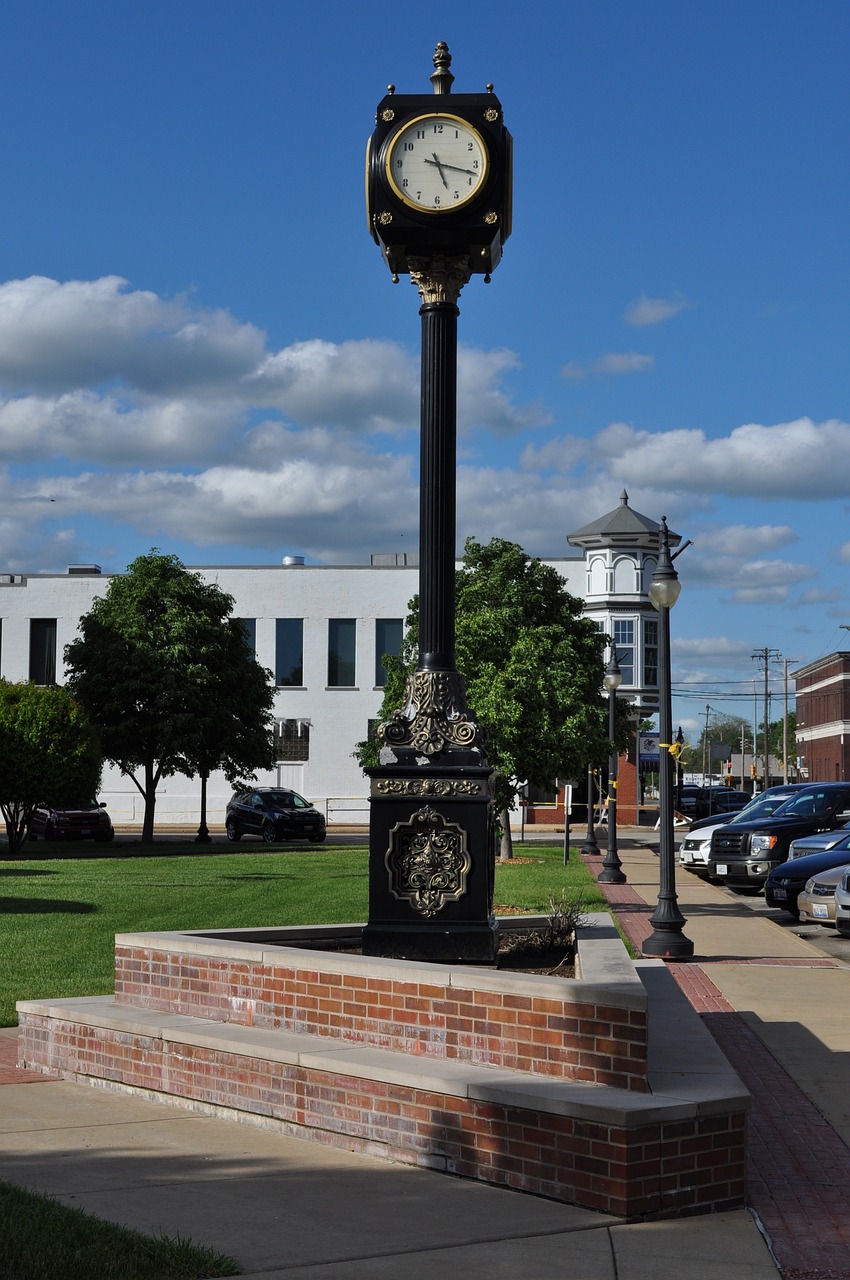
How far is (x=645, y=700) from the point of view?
59.1 meters

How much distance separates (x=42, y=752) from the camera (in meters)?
33.8

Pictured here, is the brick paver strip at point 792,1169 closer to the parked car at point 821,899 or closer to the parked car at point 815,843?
the parked car at point 821,899

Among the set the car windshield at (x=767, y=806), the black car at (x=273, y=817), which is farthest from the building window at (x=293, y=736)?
the car windshield at (x=767, y=806)

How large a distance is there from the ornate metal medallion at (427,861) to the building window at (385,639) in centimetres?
4938

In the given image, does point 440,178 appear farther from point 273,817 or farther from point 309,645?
point 309,645

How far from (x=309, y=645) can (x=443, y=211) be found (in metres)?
50.1

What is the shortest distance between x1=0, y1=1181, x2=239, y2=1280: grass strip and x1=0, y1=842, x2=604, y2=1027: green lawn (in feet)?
19.0

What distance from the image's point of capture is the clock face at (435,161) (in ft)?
30.8

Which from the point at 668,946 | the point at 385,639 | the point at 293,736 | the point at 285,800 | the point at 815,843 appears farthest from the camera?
the point at 293,736

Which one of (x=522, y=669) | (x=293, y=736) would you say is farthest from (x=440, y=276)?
(x=293, y=736)

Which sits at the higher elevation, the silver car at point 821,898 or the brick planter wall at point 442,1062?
the brick planter wall at point 442,1062

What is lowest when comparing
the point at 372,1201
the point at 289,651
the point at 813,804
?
the point at 372,1201

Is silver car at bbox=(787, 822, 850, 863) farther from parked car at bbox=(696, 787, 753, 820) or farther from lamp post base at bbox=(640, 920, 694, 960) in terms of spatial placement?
parked car at bbox=(696, 787, 753, 820)

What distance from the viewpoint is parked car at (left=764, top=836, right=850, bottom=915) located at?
69.7 ft
